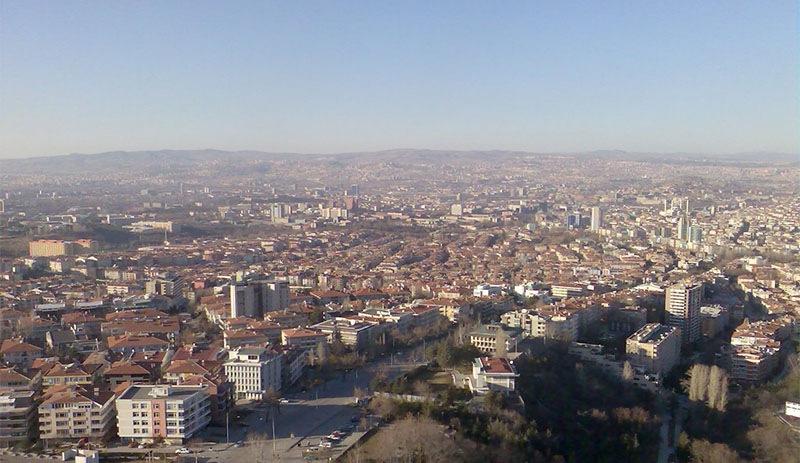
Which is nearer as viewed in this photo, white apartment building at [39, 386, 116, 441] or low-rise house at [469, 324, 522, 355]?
white apartment building at [39, 386, 116, 441]

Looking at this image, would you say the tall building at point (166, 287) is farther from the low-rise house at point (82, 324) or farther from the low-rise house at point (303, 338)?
the low-rise house at point (303, 338)

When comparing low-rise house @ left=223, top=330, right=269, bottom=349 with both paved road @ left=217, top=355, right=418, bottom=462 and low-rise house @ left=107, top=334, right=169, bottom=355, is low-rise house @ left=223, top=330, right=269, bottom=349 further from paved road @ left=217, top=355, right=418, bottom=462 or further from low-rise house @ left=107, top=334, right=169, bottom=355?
paved road @ left=217, top=355, right=418, bottom=462

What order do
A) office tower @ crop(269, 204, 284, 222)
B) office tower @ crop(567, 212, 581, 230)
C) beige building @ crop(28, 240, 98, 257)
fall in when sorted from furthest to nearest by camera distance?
1. office tower @ crop(269, 204, 284, 222)
2. office tower @ crop(567, 212, 581, 230)
3. beige building @ crop(28, 240, 98, 257)

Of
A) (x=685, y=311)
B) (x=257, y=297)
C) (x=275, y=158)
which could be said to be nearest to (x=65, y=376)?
(x=257, y=297)

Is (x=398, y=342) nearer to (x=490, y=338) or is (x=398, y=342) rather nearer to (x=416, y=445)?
(x=490, y=338)

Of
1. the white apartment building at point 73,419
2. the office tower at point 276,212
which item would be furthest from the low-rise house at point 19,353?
the office tower at point 276,212

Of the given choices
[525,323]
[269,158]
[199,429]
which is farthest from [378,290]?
[269,158]

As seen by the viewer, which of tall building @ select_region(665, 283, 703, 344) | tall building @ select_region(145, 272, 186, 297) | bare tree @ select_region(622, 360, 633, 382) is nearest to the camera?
bare tree @ select_region(622, 360, 633, 382)

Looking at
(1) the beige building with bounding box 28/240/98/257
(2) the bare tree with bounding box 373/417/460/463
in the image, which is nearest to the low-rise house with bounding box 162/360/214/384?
(2) the bare tree with bounding box 373/417/460/463
